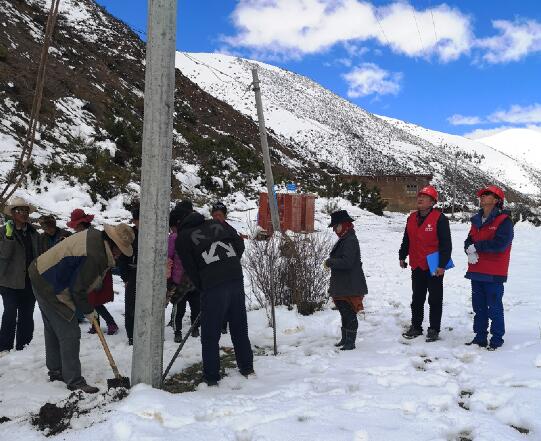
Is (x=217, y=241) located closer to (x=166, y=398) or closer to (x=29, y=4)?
(x=166, y=398)

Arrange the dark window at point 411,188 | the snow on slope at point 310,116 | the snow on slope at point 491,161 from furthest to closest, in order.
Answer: the snow on slope at point 491,161
the snow on slope at point 310,116
the dark window at point 411,188

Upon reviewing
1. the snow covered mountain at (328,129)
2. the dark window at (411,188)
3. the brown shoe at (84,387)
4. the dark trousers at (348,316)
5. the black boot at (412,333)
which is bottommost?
the brown shoe at (84,387)

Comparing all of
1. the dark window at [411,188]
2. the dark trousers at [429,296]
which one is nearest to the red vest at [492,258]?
the dark trousers at [429,296]

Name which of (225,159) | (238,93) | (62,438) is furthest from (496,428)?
(238,93)

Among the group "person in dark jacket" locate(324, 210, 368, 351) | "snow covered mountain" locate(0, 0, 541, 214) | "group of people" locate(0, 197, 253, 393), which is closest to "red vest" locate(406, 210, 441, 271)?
"person in dark jacket" locate(324, 210, 368, 351)

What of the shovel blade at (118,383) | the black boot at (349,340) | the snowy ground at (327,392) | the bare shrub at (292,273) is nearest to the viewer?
the snowy ground at (327,392)

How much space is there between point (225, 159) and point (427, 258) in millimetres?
21946

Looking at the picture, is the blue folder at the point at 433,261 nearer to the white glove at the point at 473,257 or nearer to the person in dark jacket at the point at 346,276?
the white glove at the point at 473,257

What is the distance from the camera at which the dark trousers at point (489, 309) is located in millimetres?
4852

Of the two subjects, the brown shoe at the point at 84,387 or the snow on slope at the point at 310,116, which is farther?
the snow on slope at the point at 310,116

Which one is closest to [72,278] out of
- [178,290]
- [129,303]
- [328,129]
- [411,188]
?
[129,303]

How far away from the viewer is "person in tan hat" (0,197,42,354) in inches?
196

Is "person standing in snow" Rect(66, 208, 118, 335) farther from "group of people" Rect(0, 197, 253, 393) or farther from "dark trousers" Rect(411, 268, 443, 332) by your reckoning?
"dark trousers" Rect(411, 268, 443, 332)

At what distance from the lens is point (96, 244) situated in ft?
12.9
